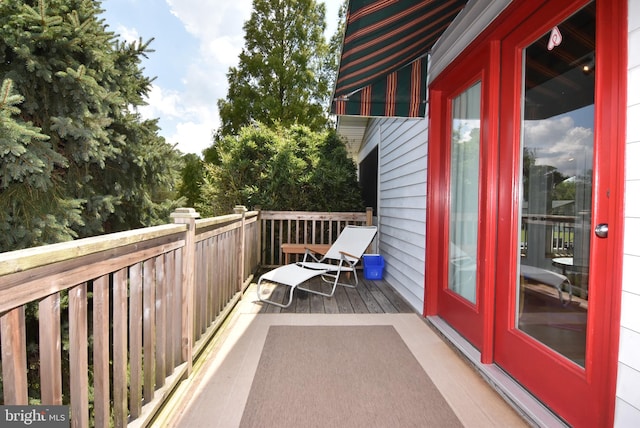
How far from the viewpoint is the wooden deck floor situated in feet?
11.9

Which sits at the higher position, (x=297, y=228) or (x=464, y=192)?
(x=464, y=192)

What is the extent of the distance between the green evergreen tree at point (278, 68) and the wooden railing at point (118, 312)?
41.2 feet

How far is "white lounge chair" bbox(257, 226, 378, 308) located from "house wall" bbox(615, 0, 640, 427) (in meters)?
2.64

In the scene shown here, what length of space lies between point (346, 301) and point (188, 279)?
2.26 metres

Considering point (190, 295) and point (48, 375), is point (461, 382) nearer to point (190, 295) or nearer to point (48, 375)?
point (190, 295)

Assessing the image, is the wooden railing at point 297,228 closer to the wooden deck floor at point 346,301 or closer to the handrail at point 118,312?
the wooden deck floor at point 346,301

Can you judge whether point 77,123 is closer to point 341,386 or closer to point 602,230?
point 341,386

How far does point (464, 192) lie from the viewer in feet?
9.13

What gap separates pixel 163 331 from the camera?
5.83 feet

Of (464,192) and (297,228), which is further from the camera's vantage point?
(297,228)

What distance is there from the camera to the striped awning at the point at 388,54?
2.45 m

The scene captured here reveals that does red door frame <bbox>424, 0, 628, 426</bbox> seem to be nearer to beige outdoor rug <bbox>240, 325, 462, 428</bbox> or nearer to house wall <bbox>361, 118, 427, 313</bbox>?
beige outdoor rug <bbox>240, 325, 462, 428</bbox>

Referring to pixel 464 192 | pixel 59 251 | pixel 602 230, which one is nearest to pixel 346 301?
pixel 464 192

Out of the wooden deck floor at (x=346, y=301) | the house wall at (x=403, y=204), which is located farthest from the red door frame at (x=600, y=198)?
the wooden deck floor at (x=346, y=301)
